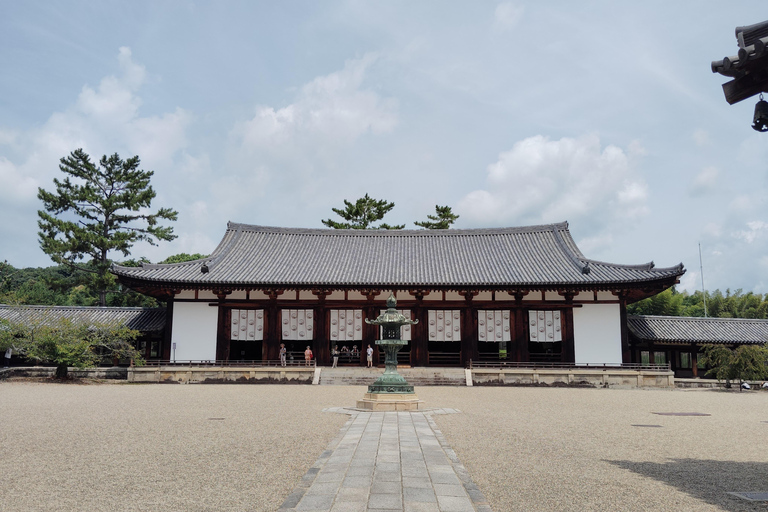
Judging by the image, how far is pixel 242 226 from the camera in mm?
33438

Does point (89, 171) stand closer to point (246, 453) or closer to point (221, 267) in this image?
point (221, 267)

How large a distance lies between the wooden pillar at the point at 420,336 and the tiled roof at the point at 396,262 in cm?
118

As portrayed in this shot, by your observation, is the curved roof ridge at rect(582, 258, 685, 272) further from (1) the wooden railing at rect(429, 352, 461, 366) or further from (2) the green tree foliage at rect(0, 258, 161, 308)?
(2) the green tree foliage at rect(0, 258, 161, 308)

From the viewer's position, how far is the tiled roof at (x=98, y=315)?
27.3 m

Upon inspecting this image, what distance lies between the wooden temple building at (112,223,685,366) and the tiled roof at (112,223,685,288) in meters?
0.10

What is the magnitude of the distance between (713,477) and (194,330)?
23.8m

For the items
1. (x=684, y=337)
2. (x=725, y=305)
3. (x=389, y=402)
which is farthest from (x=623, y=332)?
(x=725, y=305)

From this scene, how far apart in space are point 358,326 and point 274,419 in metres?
15.4

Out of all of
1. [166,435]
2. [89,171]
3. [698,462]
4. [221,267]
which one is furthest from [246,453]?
[89,171]

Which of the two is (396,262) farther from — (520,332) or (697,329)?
(697,329)

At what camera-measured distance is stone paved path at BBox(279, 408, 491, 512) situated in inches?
203

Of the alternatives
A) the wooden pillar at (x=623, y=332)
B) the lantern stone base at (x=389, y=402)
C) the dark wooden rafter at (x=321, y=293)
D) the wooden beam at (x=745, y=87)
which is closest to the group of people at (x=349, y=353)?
the dark wooden rafter at (x=321, y=293)

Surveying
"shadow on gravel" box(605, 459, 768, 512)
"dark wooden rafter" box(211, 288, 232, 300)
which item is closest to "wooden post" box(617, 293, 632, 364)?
"shadow on gravel" box(605, 459, 768, 512)

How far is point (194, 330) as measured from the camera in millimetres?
26375
